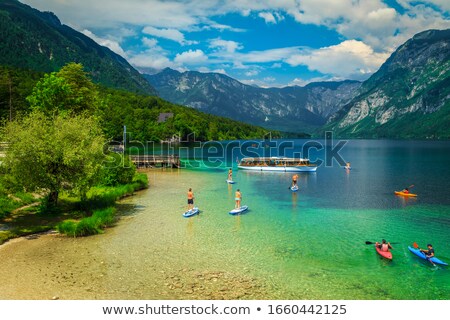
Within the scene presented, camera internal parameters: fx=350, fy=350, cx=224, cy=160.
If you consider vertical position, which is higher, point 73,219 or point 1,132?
point 1,132

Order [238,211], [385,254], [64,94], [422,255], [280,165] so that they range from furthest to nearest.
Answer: [280,165] < [64,94] < [238,211] < [385,254] < [422,255]

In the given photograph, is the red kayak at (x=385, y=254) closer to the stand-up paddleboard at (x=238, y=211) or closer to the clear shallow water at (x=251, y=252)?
the clear shallow water at (x=251, y=252)

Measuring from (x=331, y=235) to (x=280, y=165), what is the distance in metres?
60.7

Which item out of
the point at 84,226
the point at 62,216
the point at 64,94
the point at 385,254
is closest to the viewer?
the point at 385,254

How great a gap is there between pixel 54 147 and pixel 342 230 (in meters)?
30.2

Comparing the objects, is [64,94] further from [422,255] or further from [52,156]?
[422,255]

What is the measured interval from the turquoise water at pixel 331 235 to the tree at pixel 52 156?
40.2 ft

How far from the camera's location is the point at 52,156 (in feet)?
114

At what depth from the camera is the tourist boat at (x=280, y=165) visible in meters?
91.8

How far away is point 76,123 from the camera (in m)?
38.4

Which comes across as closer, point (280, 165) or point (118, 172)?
point (118, 172)

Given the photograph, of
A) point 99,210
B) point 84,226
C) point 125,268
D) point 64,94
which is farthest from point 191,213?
point 64,94

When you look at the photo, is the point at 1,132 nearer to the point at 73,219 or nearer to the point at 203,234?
the point at 73,219
